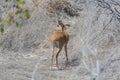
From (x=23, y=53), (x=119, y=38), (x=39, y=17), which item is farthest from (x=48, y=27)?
(x=119, y=38)

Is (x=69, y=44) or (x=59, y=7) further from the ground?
(x=59, y=7)

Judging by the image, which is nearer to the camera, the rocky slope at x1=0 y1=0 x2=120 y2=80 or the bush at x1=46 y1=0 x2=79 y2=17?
the rocky slope at x1=0 y1=0 x2=120 y2=80

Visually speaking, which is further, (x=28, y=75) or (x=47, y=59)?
(x=47, y=59)

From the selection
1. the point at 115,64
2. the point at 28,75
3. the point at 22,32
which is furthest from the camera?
the point at 22,32

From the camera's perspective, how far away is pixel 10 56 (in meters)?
11.2

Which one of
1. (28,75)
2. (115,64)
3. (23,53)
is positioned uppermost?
(115,64)

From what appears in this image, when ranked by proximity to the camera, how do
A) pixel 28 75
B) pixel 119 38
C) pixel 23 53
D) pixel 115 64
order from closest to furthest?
pixel 115 64 < pixel 28 75 < pixel 119 38 < pixel 23 53

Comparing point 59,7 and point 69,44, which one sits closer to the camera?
point 69,44

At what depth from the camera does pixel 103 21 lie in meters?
10.9

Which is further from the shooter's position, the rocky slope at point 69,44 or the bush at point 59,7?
the bush at point 59,7

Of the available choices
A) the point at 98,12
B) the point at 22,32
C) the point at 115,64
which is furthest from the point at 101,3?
the point at 22,32

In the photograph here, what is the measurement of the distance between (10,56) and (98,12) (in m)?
2.47

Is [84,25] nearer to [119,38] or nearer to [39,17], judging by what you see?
[119,38]

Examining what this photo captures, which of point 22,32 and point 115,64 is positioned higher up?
point 115,64
